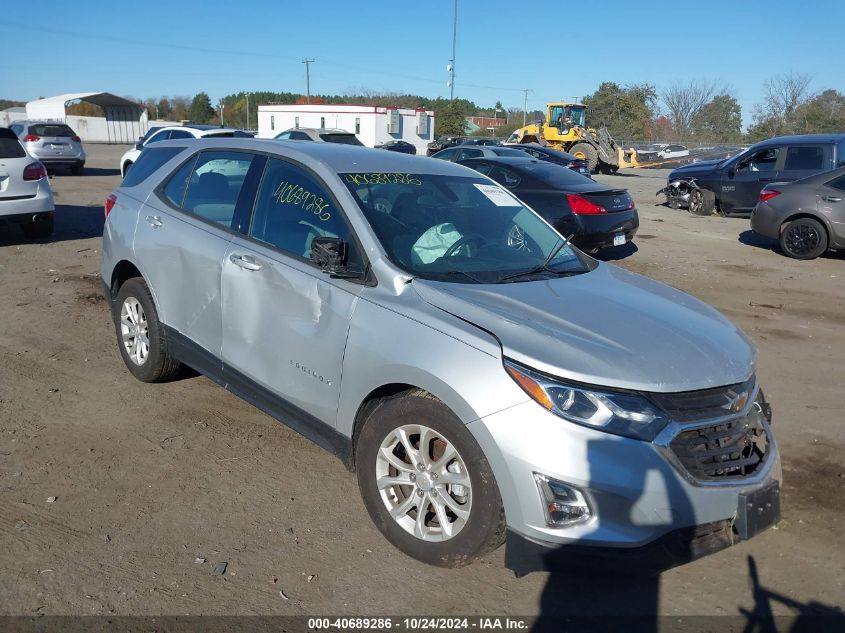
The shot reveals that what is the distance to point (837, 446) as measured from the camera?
480cm

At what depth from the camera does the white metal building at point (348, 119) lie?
46.8 meters

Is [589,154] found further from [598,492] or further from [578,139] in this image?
[598,492]

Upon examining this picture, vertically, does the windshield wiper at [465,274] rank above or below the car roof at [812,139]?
below

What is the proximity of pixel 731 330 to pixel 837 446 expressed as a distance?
5.70ft

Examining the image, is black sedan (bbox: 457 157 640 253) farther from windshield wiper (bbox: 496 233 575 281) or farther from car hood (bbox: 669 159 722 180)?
car hood (bbox: 669 159 722 180)

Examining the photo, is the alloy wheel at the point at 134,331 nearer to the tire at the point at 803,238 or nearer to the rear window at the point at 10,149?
the rear window at the point at 10,149

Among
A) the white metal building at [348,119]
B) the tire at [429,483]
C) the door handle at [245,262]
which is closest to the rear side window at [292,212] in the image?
the door handle at [245,262]

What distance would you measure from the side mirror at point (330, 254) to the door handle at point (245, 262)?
0.56m

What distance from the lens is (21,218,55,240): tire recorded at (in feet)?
35.8

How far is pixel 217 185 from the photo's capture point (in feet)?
15.6

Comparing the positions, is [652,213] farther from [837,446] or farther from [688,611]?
[688,611]

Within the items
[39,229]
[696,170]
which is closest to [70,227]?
[39,229]

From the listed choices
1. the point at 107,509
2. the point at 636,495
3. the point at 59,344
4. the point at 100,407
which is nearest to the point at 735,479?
the point at 636,495

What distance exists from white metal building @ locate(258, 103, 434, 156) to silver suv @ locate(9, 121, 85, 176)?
2159cm
